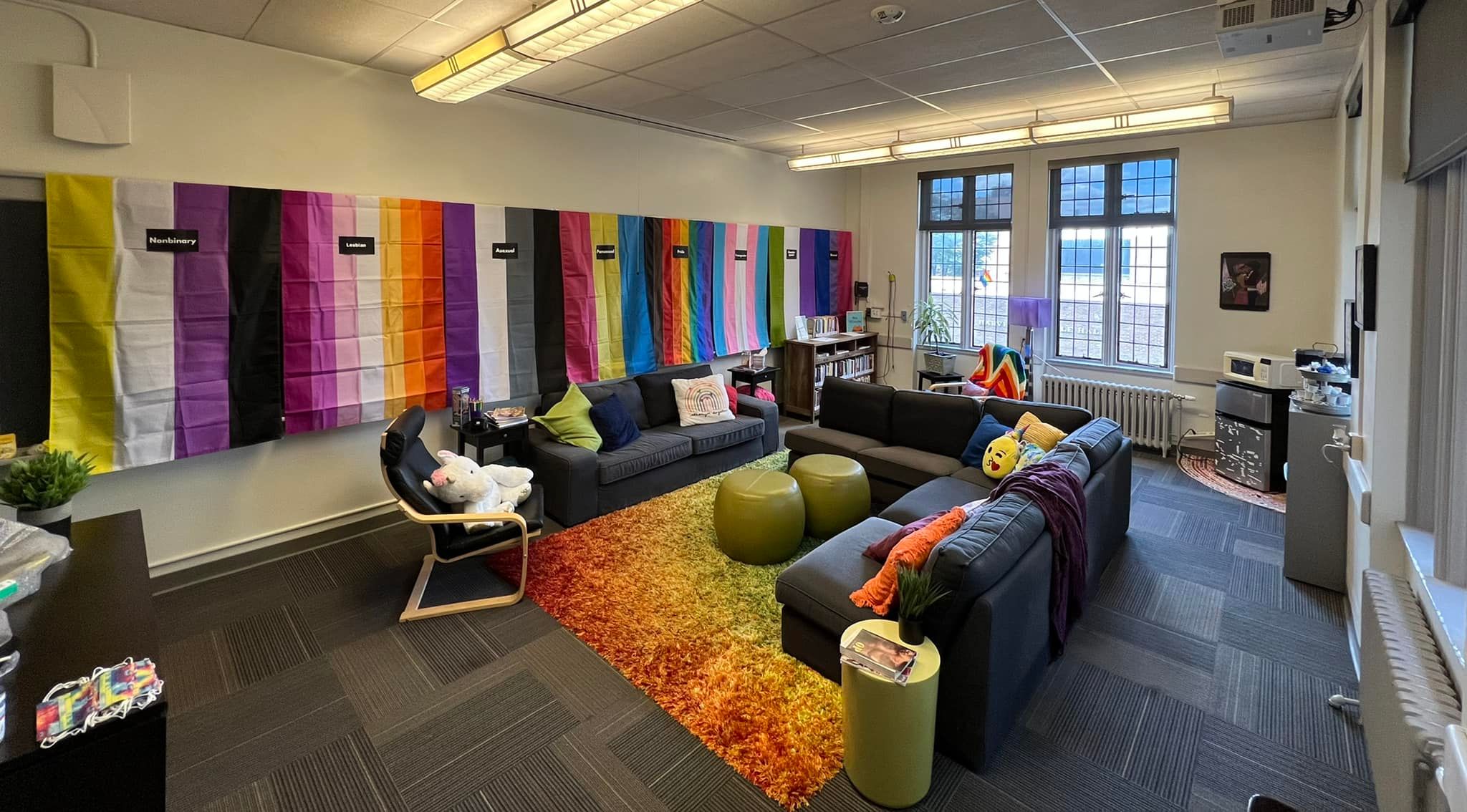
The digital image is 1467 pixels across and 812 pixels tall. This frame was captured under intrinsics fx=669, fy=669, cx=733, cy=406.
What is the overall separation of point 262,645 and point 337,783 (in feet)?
3.85

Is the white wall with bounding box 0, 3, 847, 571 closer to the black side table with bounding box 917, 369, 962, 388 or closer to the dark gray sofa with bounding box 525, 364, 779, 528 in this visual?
the dark gray sofa with bounding box 525, 364, 779, 528

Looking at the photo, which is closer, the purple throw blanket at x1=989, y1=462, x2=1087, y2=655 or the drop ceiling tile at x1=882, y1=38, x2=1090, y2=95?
the purple throw blanket at x1=989, y1=462, x2=1087, y2=655

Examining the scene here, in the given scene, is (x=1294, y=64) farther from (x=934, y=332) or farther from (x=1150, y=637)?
(x=934, y=332)

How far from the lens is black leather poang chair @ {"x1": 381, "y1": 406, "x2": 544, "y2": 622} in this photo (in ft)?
11.0

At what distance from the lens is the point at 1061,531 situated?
2775mm

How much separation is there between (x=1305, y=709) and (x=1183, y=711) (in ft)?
1.59

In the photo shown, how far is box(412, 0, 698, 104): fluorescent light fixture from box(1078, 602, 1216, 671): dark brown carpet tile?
3.40 m

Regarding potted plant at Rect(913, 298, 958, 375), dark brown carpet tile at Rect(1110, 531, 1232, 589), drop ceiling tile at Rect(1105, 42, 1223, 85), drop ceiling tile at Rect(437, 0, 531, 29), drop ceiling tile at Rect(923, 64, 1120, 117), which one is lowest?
dark brown carpet tile at Rect(1110, 531, 1232, 589)

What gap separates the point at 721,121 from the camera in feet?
18.6

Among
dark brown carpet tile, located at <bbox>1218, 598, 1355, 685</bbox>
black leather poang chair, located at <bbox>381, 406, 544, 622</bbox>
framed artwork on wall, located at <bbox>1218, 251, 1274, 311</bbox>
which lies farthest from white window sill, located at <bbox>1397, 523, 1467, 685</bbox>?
framed artwork on wall, located at <bbox>1218, 251, 1274, 311</bbox>

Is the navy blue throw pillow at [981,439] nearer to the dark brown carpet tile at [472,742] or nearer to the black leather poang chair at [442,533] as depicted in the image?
the black leather poang chair at [442,533]

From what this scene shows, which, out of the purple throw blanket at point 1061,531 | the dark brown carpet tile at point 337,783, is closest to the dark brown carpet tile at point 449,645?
the dark brown carpet tile at point 337,783

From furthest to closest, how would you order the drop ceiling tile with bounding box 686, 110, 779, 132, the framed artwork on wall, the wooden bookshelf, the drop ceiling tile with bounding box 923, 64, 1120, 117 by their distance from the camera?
1. the wooden bookshelf
2. the framed artwork on wall
3. the drop ceiling tile with bounding box 686, 110, 779, 132
4. the drop ceiling tile with bounding box 923, 64, 1120, 117

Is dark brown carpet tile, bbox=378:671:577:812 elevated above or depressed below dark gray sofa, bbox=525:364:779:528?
below
